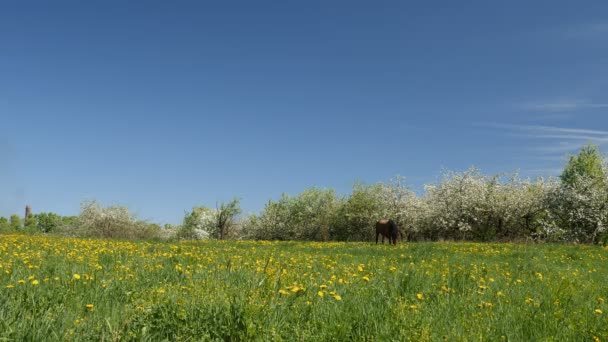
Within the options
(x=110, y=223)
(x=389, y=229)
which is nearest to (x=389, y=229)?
(x=389, y=229)

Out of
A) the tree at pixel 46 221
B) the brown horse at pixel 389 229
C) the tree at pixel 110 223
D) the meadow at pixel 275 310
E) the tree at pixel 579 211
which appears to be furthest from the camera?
the tree at pixel 46 221

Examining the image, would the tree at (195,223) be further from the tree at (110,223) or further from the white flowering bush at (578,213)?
the white flowering bush at (578,213)

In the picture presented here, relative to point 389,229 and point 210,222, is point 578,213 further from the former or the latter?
point 210,222

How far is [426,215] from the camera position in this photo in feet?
178

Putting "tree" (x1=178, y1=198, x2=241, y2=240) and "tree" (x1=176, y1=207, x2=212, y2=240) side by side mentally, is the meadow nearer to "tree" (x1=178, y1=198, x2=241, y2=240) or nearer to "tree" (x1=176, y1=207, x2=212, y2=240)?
"tree" (x1=178, y1=198, x2=241, y2=240)

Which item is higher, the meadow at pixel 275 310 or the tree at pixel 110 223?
the tree at pixel 110 223

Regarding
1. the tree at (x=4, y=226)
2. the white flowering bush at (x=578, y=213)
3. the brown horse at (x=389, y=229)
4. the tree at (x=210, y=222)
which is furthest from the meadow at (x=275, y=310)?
the tree at (x=210, y=222)

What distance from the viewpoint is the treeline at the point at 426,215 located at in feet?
151

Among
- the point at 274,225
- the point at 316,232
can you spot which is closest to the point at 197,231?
the point at 274,225

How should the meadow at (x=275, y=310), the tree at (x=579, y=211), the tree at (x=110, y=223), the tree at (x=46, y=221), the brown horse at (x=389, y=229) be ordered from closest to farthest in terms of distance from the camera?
the meadow at (x=275, y=310) < the brown horse at (x=389, y=229) < the tree at (x=579, y=211) < the tree at (x=110, y=223) < the tree at (x=46, y=221)

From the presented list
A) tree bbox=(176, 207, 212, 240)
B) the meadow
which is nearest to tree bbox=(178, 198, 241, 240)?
tree bbox=(176, 207, 212, 240)

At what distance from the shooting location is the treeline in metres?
46.1

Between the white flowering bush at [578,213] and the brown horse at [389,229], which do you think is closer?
the brown horse at [389,229]

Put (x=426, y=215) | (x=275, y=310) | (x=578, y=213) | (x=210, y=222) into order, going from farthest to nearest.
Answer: (x=210, y=222)
(x=426, y=215)
(x=578, y=213)
(x=275, y=310)
